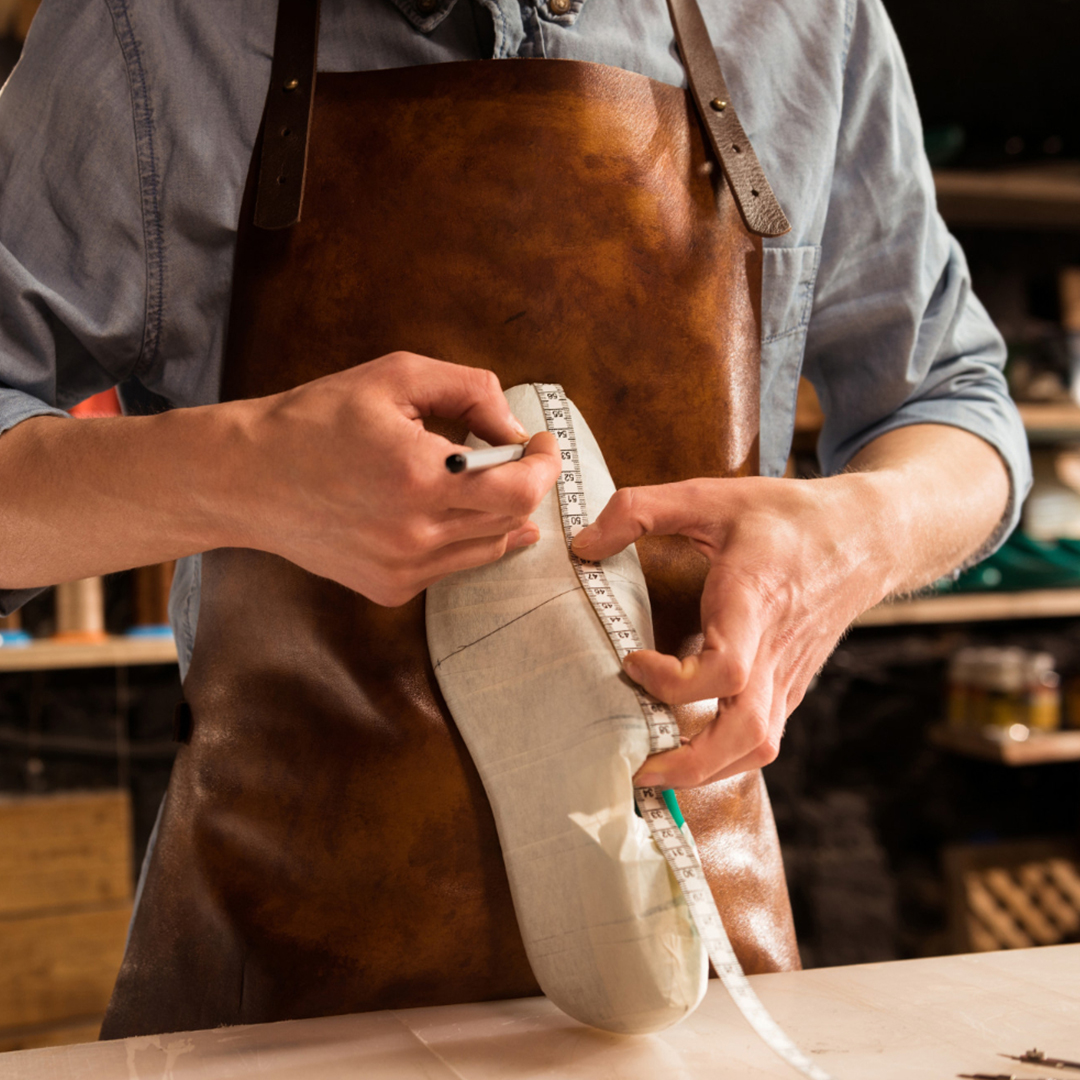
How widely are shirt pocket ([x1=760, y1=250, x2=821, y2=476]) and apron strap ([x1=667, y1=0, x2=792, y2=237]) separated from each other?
57 millimetres

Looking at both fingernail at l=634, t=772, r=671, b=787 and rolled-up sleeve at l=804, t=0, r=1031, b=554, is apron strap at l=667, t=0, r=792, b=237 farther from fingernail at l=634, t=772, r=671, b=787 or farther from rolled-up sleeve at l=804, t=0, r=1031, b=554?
fingernail at l=634, t=772, r=671, b=787

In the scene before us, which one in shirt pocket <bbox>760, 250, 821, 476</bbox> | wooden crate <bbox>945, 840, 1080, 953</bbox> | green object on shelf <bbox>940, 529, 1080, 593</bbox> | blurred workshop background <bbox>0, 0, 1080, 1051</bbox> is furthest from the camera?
wooden crate <bbox>945, 840, 1080, 953</bbox>

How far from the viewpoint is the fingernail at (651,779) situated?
62cm

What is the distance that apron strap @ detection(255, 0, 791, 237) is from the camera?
0.77 meters

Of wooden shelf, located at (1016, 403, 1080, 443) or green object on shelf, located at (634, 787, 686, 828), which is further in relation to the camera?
wooden shelf, located at (1016, 403, 1080, 443)

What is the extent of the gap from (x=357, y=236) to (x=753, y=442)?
36cm

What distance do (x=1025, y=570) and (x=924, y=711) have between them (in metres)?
0.52

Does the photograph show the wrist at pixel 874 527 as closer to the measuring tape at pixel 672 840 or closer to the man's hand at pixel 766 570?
the man's hand at pixel 766 570

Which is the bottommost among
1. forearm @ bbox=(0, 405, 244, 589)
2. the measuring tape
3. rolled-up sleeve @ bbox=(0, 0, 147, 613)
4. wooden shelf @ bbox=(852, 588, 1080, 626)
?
wooden shelf @ bbox=(852, 588, 1080, 626)

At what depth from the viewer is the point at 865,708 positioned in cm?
283

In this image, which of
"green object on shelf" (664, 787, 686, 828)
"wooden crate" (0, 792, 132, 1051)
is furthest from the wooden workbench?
"wooden crate" (0, 792, 132, 1051)

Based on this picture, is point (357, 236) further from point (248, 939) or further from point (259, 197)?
point (248, 939)

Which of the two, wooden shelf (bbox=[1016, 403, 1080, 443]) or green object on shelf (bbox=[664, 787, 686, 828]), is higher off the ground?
green object on shelf (bbox=[664, 787, 686, 828])

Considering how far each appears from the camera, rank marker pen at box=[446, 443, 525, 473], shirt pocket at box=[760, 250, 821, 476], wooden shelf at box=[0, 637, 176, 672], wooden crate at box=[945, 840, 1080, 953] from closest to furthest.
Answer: marker pen at box=[446, 443, 525, 473]
shirt pocket at box=[760, 250, 821, 476]
wooden shelf at box=[0, 637, 176, 672]
wooden crate at box=[945, 840, 1080, 953]
